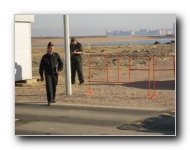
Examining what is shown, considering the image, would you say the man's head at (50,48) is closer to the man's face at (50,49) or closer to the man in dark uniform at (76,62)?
the man's face at (50,49)

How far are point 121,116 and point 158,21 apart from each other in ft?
7.55

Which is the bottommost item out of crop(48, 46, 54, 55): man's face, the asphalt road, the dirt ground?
the asphalt road

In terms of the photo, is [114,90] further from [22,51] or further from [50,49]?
[50,49]

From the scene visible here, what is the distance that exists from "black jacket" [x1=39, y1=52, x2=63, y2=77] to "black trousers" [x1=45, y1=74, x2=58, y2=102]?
0.12m

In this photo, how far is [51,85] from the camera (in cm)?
1236

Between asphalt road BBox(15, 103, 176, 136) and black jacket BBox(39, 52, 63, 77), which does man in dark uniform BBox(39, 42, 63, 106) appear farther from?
asphalt road BBox(15, 103, 176, 136)

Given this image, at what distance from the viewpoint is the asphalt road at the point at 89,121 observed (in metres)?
10.0

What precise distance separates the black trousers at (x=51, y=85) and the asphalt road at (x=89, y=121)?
0.73ft

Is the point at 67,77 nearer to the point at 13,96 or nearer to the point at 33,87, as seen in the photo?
the point at 33,87

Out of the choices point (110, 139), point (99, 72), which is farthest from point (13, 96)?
point (99, 72)

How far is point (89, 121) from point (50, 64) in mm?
A: 1950

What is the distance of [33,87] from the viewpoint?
1466 cm

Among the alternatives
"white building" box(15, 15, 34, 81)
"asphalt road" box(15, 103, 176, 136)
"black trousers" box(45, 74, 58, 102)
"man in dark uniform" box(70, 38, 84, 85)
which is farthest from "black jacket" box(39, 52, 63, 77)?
"man in dark uniform" box(70, 38, 84, 85)

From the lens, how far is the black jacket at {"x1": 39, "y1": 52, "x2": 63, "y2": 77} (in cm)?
1205
